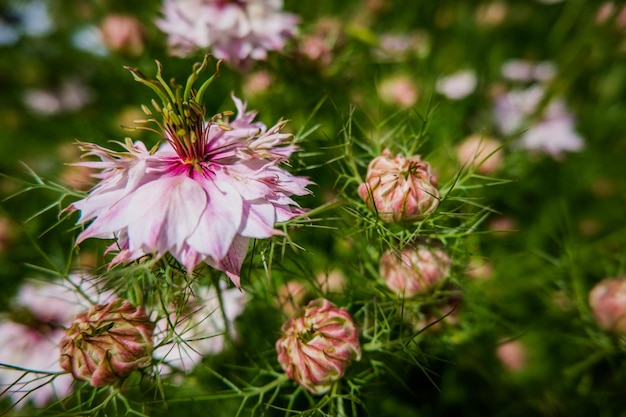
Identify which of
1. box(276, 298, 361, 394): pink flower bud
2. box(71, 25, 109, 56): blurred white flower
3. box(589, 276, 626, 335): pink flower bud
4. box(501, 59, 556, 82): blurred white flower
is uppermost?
box(71, 25, 109, 56): blurred white flower

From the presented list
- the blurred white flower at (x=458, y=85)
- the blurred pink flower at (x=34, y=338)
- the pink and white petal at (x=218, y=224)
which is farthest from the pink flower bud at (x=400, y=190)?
the blurred white flower at (x=458, y=85)

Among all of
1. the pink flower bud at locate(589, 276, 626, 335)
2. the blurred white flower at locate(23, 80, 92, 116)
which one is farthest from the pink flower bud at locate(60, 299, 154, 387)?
the blurred white flower at locate(23, 80, 92, 116)

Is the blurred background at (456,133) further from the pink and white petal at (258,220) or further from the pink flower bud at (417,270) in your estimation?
the pink and white petal at (258,220)

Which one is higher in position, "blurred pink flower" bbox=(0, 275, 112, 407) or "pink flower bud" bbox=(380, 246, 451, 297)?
"blurred pink flower" bbox=(0, 275, 112, 407)

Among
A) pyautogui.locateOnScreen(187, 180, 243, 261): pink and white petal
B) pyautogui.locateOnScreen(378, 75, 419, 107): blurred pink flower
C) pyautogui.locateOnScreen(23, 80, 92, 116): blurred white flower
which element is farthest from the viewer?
pyautogui.locateOnScreen(23, 80, 92, 116): blurred white flower

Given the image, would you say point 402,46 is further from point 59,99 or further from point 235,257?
point 59,99

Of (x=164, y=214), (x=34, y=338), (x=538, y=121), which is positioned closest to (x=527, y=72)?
(x=538, y=121)

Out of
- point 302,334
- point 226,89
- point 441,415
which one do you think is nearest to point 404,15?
point 226,89

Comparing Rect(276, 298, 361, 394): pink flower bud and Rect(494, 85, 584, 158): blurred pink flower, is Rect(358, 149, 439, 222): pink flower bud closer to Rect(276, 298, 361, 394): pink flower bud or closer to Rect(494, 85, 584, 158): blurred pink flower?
Rect(276, 298, 361, 394): pink flower bud

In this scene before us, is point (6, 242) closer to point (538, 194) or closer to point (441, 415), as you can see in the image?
point (441, 415)
